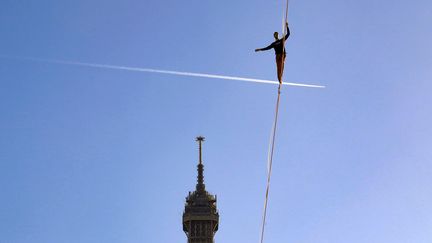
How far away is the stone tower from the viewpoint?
185m

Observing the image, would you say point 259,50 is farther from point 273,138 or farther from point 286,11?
point 273,138

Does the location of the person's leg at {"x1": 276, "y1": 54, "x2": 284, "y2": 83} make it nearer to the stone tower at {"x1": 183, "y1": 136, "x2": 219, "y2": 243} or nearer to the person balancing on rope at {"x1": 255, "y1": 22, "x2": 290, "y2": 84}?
the person balancing on rope at {"x1": 255, "y1": 22, "x2": 290, "y2": 84}

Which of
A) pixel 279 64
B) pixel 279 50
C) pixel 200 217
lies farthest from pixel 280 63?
pixel 200 217

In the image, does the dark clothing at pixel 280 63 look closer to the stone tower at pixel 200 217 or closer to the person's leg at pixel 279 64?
the person's leg at pixel 279 64

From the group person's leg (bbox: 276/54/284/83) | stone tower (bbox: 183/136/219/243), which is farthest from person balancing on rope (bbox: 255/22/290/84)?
stone tower (bbox: 183/136/219/243)

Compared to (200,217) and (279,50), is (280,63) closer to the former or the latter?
(279,50)

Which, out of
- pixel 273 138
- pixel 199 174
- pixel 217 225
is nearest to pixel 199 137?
pixel 199 174

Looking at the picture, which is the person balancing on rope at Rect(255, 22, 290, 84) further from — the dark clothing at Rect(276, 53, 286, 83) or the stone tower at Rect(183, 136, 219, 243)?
the stone tower at Rect(183, 136, 219, 243)

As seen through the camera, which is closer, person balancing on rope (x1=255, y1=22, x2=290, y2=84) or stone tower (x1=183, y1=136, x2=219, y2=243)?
person balancing on rope (x1=255, y1=22, x2=290, y2=84)

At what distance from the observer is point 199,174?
199 m

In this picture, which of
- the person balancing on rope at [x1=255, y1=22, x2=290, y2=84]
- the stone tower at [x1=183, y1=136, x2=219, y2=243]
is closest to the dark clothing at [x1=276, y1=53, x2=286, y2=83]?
the person balancing on rope at [x1=255, y1=22, x2=290, y2=84]

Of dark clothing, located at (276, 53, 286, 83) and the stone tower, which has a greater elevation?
the stone tower

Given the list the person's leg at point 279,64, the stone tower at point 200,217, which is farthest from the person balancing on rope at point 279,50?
the stone tower at point 200,217

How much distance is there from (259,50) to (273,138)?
122 inches
